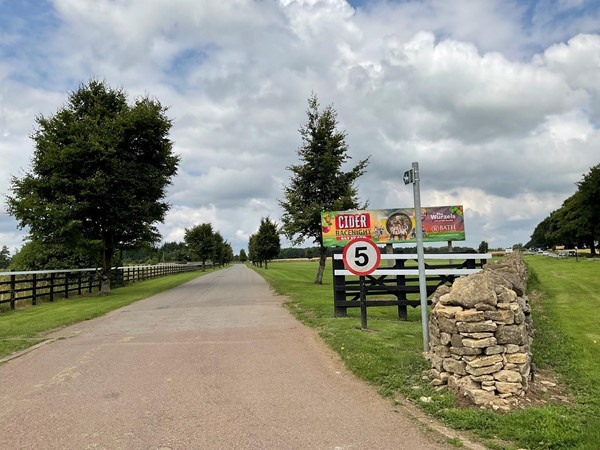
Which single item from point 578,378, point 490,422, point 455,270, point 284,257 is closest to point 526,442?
point 490,422

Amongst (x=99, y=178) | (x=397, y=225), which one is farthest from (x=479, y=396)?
(x=99, y=178)

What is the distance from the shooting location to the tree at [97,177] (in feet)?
69.9

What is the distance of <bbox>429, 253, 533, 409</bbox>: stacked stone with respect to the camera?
495 centimetres

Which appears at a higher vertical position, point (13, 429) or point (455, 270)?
point (455, 270)

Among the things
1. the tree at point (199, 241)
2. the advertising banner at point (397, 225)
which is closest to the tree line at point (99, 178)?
the advertising banner at point (397, 225)

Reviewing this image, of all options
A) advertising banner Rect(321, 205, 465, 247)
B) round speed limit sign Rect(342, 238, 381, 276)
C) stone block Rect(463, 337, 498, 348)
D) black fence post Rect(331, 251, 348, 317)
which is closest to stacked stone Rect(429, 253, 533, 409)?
stone block Rect(463, 337, 498, 348)

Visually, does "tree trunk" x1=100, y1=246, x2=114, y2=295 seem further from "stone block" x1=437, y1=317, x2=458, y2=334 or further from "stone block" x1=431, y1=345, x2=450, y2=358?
"stone block" x1=437, y1=317, x2=458, y2=334

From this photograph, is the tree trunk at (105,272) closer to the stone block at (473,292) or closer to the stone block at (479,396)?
the stone block at (473,292)

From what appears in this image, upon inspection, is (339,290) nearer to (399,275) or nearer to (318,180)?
(399,275)

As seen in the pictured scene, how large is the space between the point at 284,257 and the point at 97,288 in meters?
153

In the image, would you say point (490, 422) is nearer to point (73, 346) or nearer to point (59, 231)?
point (73, 346)

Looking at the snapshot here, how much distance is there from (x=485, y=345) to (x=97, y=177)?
20.7m

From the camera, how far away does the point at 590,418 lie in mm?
4445

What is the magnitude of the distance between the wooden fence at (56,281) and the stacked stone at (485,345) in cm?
1568
